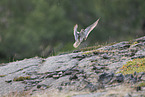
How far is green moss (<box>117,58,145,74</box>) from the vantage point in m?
14.9

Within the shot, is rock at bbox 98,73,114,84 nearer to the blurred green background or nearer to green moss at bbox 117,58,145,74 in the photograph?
green moss at bbox 117,58,145,74

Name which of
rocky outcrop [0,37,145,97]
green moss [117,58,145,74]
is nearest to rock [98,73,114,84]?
rocky outcrop [0,37,145,97]

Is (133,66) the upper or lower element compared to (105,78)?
upper

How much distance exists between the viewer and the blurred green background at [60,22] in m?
46.7

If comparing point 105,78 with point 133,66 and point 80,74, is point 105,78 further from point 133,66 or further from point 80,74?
point 133,66

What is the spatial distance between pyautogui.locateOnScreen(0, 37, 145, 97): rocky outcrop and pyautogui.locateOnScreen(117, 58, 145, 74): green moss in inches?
20.1

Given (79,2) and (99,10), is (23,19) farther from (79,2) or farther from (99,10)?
(99,10)

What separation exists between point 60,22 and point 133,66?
126ft

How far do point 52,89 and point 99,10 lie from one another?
41122mm

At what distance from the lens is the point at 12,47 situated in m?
46.0

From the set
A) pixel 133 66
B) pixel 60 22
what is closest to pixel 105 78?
pixel 133 66

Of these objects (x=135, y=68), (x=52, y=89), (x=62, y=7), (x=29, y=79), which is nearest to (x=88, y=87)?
(x=52, y=89)

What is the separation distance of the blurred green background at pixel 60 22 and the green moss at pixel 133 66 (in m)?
29.1

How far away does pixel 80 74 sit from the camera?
15734mm
